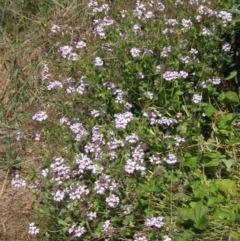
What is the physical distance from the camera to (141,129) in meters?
3.12

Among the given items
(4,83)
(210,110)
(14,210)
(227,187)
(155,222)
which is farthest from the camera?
(4,83)

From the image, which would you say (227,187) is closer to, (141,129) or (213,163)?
(213,163)

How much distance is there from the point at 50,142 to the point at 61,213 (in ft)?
1.57

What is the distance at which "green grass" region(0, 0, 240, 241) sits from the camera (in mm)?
2895

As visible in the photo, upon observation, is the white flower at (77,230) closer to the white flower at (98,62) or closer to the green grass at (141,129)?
the green grass at (141,129)

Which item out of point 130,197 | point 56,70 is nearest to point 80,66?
point 56,70

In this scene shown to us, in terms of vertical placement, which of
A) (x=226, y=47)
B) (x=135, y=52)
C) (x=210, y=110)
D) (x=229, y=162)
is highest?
(x=226, y=47)

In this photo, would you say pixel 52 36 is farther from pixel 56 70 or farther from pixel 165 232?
pixel 165 232

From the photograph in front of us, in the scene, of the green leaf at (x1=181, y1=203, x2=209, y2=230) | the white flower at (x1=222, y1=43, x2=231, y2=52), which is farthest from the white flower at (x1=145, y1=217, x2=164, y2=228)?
the white flower at (x1=222, y1=43, x2=231, y2=52)

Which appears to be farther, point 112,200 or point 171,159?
point 171,159

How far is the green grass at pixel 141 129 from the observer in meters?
2.89

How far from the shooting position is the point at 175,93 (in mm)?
3277

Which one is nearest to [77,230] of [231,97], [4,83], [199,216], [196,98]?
[199,216]

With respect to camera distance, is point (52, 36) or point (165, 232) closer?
point (165, 232)
